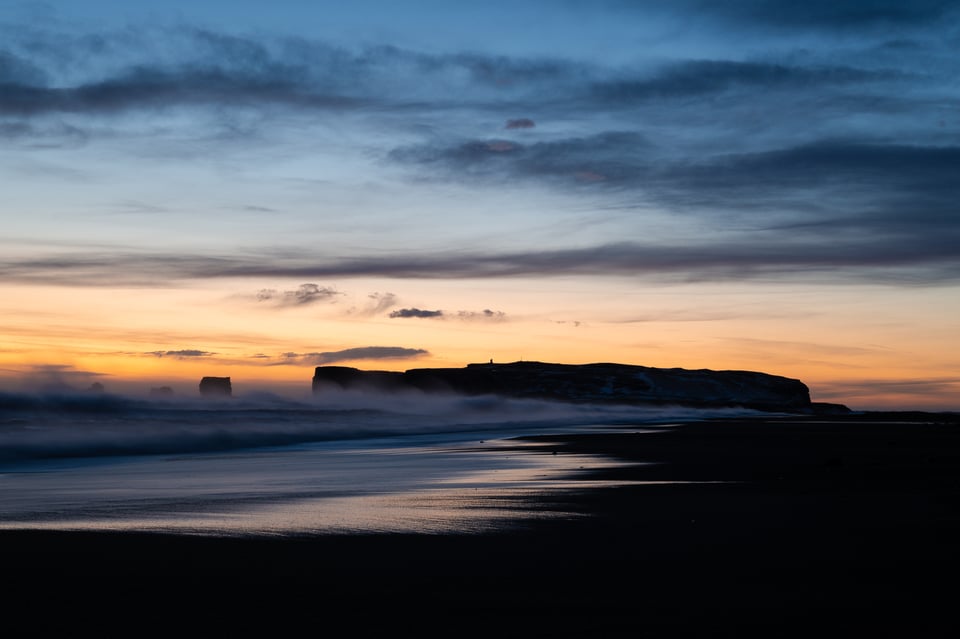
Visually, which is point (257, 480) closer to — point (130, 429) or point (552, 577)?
point (552, 577)

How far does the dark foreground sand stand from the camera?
4188 mm

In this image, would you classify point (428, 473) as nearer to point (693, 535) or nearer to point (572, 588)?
point (693, 535)

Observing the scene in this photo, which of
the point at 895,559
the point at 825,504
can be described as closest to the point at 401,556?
the point at 895,559

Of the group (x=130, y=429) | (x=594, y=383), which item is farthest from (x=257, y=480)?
(x=594, y=383)

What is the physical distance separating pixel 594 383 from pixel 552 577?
125419mm

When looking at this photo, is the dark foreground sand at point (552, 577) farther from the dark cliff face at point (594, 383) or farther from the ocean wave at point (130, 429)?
the dark cliff face at point (594, 383)

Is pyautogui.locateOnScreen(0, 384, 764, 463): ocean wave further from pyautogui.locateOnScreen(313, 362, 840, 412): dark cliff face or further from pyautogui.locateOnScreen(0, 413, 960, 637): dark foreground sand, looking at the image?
pyautogui.locateOnScreen(313, 362, 840, 412): dark cliff face

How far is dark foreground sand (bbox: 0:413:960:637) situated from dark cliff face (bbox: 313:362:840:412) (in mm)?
97834

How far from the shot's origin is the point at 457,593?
188 inches

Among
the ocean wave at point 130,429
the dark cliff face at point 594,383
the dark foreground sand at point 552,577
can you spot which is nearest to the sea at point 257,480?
the ocean wave at point 130,429

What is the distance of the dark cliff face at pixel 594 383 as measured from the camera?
110 meters

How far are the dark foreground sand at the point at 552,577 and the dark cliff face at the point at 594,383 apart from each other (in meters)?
97.8

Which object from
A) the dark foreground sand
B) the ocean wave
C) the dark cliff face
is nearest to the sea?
the ocean wave

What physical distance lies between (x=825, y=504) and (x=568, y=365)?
132 metres
